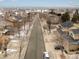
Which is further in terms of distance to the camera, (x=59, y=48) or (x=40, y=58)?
(x=59, y=48)

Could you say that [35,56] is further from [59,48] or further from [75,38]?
[75,38]

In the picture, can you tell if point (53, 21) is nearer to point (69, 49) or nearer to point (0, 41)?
point (0, 41)

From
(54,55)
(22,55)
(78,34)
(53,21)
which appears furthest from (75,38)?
(53,21)

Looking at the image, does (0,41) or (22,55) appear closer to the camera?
(22,55)

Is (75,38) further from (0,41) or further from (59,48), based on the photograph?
(0,41)

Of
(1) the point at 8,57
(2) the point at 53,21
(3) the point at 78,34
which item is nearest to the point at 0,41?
(1) the point at 8,57

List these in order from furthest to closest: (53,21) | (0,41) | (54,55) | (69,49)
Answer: (53,21), (0,41), (69,49), (54,55)

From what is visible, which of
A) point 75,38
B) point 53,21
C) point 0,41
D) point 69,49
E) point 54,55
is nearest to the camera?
point 54,55

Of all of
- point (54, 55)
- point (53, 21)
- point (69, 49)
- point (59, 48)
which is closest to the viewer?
point (54, 55)

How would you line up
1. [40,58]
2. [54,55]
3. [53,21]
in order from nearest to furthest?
[40,58] < [54,55] < [53,21]
